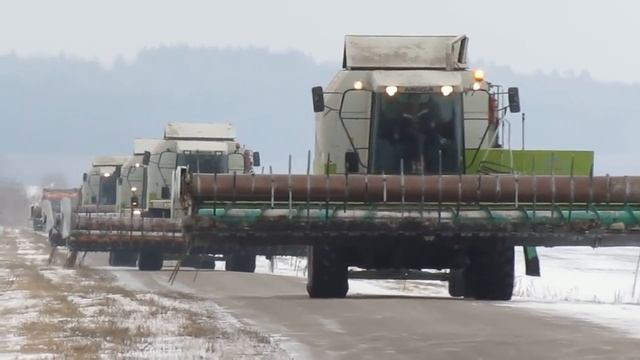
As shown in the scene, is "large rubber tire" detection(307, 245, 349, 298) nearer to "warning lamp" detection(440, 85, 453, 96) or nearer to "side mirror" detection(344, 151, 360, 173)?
"side mirror" detection(344, 151, 360, 173)

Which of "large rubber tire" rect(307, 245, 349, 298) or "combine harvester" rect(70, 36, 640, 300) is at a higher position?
"combine harvester" rect(70, 36, 640, 300)

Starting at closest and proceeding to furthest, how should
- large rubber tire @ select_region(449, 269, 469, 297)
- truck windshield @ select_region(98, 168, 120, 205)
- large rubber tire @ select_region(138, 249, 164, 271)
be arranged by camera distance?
large rubber tire @ select_region(449, 269, 469, 297)
large rubber tire @ select_region(138, 249, 164, 271)
truck windshield @ select_region(98, 168, 120, 205)

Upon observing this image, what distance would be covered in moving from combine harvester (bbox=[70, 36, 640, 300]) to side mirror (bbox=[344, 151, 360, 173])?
0.03 meters

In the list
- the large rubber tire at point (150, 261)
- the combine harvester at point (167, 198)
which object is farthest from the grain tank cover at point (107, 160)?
the large rubber tire at point (150, 261)

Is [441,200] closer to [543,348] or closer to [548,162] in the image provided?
[548,162]

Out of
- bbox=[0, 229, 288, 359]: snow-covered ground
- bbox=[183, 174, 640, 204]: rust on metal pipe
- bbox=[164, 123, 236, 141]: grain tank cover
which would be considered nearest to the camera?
bbox=[0, 229, 288, 359]: snow-covered ground

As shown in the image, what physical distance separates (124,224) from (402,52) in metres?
13.5

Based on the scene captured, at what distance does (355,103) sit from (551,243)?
3.64 meters

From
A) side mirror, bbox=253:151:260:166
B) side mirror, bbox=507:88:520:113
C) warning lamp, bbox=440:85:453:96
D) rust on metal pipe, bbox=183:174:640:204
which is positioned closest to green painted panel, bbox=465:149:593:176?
side mirror, bbox=507:88:520:113

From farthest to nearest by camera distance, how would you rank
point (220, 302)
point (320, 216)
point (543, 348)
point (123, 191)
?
point (123, 191), point (220, 302), point (320, 216), point (543, 348)

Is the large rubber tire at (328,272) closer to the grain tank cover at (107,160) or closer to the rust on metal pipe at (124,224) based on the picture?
the rust on metal pipe at (124,224)

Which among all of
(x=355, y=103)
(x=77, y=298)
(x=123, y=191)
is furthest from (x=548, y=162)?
(x=123, y=191)

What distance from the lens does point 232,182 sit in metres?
18.1

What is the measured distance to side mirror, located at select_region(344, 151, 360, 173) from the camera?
66.2ft
